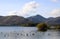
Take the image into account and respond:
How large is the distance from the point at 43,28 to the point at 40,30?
76.0 inches

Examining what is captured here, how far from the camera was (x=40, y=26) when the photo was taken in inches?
3826

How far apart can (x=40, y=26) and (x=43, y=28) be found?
2.63 m

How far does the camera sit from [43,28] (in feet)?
325

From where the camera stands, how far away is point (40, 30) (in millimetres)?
100125

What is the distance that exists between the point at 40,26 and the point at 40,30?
353 centimetres
